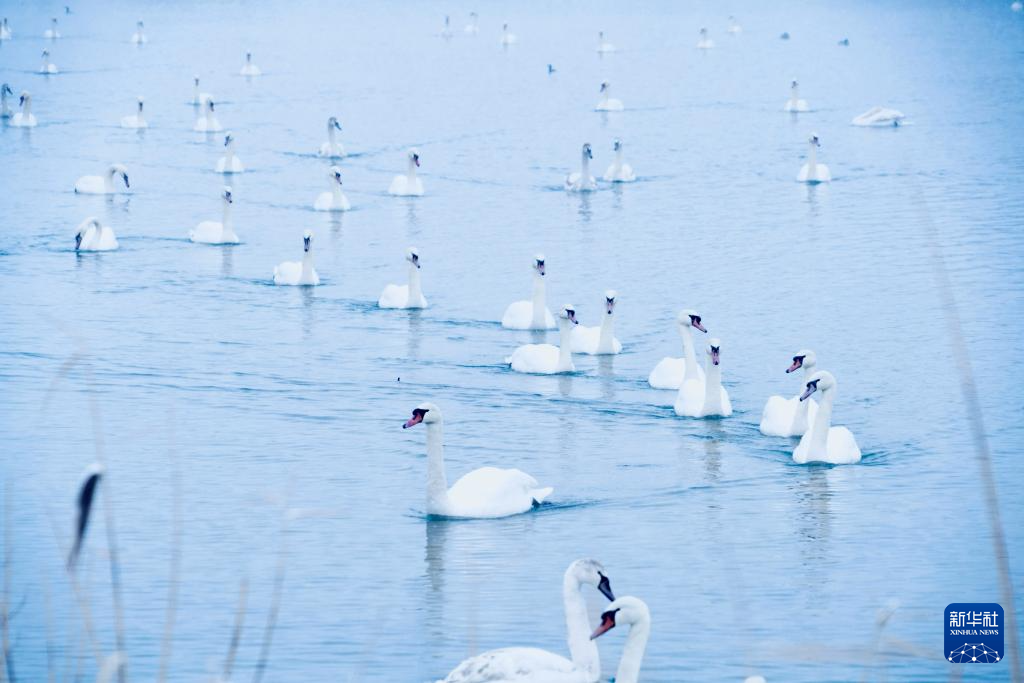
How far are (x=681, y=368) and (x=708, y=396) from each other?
134 cm

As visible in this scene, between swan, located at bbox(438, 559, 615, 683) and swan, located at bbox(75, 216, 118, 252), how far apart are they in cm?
1698

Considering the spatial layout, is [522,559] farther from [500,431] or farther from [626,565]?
[500,431]

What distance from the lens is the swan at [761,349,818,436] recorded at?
1513 cm

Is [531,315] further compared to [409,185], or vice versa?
[409,185]

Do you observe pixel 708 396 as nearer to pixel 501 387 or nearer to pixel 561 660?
pixel 501 387

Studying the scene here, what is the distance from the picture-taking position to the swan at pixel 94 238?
81.7ft

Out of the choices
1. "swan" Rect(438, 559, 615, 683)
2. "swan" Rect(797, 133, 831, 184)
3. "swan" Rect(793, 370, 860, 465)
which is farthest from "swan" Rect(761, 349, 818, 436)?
"swan" Rect(797, 133, 831, 184)

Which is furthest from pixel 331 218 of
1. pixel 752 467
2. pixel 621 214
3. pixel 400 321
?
Answer: pixel 752 467

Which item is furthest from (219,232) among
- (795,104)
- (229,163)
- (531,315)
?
(795,104)

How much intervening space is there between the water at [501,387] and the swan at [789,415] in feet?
0.63

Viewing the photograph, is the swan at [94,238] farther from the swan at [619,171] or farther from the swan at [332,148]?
the swan at [619,171]

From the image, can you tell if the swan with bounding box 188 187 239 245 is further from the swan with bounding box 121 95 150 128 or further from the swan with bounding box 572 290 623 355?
the swan with bounding box 121 95 150 128

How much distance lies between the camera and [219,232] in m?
25.7

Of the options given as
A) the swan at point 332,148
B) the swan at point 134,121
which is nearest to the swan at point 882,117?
the swan at point 332,148
